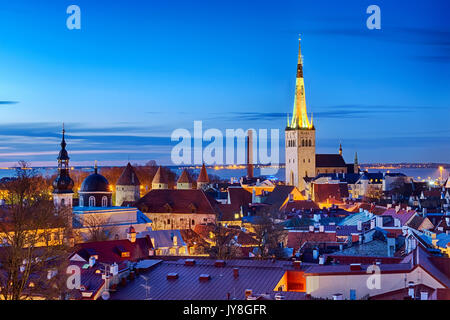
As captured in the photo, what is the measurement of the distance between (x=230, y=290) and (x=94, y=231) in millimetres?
15726

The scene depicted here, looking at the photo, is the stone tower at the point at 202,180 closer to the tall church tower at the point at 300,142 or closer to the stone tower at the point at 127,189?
the stone tower at the point at 127,189

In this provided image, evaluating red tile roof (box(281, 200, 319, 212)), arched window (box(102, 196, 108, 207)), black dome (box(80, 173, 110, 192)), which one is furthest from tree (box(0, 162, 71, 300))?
red tile roof (box(281, 200, 319, 212))

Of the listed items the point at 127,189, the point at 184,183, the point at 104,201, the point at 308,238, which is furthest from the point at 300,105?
the point at 308,238

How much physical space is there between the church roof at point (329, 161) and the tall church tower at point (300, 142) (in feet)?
9.33

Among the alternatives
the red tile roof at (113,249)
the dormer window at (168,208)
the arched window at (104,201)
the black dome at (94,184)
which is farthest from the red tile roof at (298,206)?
the red tile roof at (113,249)

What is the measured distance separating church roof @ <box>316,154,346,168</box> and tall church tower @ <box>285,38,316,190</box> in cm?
284

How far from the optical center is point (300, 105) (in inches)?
2876

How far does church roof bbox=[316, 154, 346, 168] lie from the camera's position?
7606 cm

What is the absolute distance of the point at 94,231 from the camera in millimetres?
25328

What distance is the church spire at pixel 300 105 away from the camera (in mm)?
71938

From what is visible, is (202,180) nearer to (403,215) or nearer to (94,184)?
(94,184)
